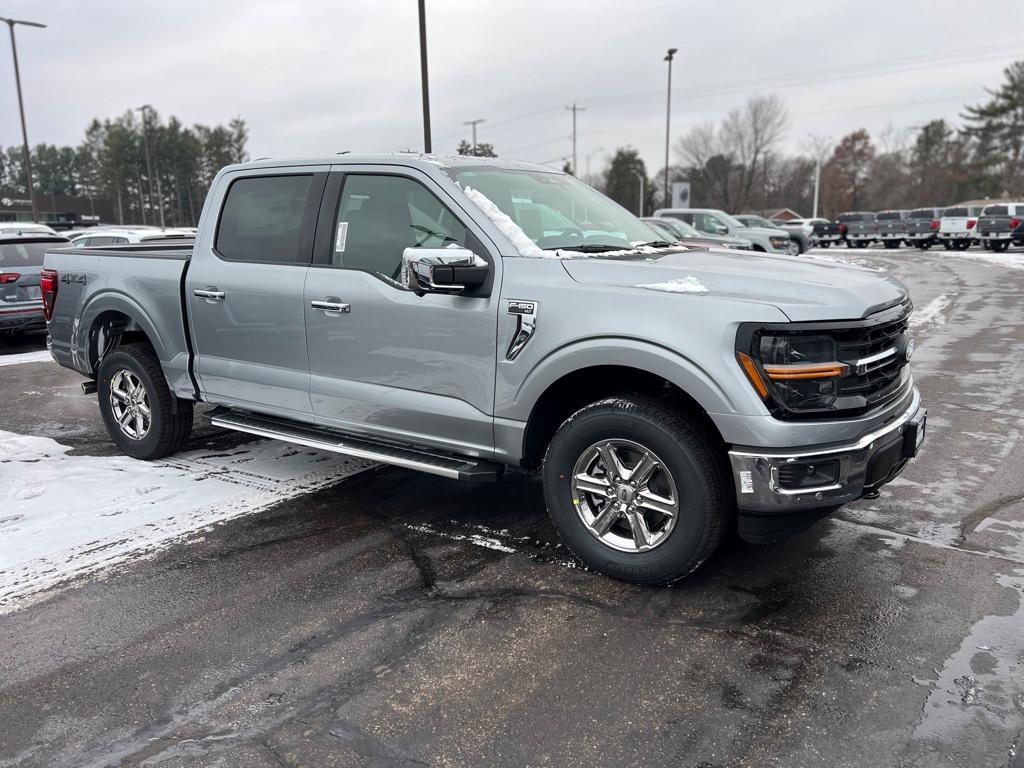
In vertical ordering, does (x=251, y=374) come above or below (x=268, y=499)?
above

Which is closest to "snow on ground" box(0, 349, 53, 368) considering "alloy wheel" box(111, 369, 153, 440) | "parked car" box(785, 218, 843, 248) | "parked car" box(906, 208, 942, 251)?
"alloy wheel" box(111, 369, 153, 440)

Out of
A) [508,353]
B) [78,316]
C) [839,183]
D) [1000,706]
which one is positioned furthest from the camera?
[839,183]

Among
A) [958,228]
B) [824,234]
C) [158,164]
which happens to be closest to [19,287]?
[958,228]

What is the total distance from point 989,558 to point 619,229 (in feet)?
8.31

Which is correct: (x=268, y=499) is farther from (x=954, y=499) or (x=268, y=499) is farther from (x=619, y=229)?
(x=954, y=499)

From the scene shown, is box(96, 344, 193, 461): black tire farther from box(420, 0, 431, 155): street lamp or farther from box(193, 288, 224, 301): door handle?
box(420, 0, 431, 155): street lamp

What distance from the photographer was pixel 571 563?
400 centimetres

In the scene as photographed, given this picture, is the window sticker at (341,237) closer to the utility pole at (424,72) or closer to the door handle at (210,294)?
the door handle at (210,294)

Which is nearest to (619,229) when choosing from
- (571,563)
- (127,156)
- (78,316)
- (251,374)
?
(571,563)

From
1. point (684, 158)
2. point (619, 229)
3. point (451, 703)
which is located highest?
point (684, 158)

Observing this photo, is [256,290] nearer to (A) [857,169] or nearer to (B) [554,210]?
(B) [554,210]

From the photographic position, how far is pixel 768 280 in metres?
3.47

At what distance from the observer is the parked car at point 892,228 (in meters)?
36.4

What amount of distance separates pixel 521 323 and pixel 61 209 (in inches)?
4411
